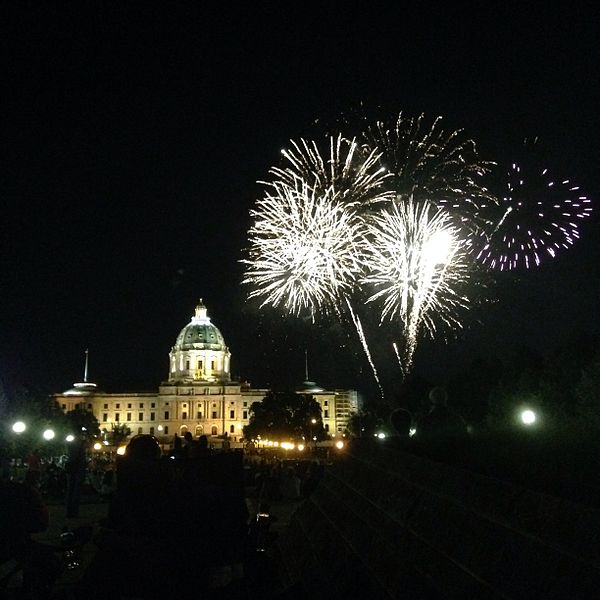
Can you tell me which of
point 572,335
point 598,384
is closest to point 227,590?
point 598,384

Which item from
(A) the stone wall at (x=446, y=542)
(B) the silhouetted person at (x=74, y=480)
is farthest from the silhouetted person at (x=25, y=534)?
(B) the silhouetted person at (x=74, y=480)

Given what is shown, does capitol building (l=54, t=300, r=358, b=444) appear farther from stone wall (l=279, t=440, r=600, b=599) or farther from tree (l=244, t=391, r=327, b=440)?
stone wall (l=279, t=440, r=600, b=599)

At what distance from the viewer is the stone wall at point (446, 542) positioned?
2.98 meters

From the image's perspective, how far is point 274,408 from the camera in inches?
3730

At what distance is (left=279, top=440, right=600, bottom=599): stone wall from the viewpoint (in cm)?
298

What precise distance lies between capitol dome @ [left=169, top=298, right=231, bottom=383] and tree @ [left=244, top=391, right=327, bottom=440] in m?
51.2

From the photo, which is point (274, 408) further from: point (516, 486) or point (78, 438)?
point (516, 486)

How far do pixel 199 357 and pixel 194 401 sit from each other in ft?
38.0

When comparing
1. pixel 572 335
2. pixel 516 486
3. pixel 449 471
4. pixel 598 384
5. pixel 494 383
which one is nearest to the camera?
pixel 516 486

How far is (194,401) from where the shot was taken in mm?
143375

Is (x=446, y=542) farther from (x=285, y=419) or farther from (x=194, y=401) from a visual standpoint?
(x=194, y=401)

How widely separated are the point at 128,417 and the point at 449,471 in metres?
149

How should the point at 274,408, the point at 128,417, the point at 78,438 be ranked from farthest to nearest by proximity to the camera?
the point at 128,417, the point at 274,408, the point at 78,438

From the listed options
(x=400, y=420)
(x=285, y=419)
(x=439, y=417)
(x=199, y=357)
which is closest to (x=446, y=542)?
(x=439, y=417)
